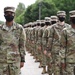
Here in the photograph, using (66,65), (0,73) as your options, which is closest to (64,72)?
(66,65)

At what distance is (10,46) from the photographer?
8.72 m

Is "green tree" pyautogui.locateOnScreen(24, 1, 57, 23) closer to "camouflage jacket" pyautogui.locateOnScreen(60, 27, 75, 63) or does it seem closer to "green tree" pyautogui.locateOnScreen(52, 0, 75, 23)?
"green tree" pyautogui.locateOnScreen(52, 0, 75, 23)

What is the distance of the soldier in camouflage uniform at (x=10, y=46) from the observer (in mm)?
8633

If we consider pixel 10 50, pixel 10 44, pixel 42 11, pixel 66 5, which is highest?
pixel 10 44

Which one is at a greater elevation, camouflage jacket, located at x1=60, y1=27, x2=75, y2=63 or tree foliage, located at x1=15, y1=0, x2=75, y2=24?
camouflage jacket, located at x1=60, y1=27, x2=75, y2=63

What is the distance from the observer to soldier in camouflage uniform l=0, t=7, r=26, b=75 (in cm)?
863

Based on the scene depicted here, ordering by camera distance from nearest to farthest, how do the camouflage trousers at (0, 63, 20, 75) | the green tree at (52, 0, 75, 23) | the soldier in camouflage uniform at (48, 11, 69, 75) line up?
the camouflage trousers at (0, 63, 20, 75)
the soldier in camouflage uniform at (48, 11, 69, 75)
the green tree at (52, 0, 75, 23)

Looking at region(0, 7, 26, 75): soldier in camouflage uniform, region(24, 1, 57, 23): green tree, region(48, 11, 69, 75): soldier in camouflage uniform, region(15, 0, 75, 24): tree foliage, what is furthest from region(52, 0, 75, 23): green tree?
region(0, 7, 26, 75): soldier in camouflage uniform

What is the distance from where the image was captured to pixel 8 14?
8.77 meters

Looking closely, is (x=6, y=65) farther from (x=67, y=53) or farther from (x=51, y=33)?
(x=51, y=33)

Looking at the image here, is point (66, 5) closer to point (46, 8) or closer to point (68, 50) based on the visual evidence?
point (46, 8)

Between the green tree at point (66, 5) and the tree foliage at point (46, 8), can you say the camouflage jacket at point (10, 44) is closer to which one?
the tree foliage at point (46, 8)

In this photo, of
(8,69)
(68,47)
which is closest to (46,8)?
(8,69)

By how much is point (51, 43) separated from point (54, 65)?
0.62 m
